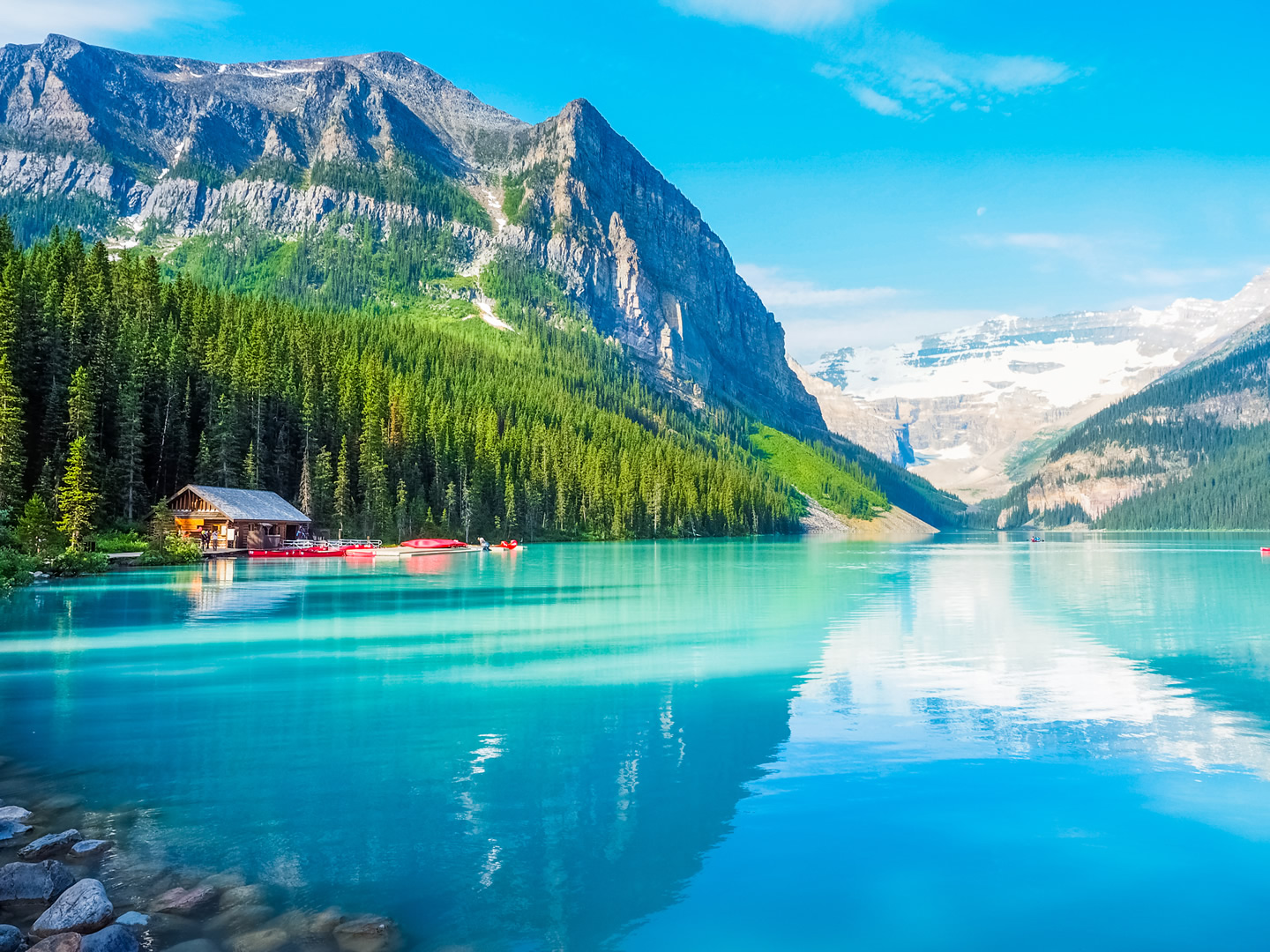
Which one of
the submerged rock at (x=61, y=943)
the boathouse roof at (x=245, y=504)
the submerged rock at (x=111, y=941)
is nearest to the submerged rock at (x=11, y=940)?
the submerged rock at (x=61, y=943)

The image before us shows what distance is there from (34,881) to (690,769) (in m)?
11.6

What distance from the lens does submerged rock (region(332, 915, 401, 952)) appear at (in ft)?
34.9

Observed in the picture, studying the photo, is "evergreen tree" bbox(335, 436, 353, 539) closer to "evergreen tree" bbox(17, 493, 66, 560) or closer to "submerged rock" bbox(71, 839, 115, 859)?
"evergreen tree" bbox(17, 493, 66, 560)

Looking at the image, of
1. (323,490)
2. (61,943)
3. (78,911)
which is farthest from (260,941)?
(323,490)

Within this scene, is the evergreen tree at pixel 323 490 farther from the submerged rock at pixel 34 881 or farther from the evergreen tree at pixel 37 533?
the submerged rock at pixel 34 881

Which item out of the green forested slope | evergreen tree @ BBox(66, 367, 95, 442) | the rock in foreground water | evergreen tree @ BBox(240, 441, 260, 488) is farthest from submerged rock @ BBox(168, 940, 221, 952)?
evergreen tree @ BBox(240, 441, 260, 488)

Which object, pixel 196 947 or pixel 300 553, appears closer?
pixel 196 947

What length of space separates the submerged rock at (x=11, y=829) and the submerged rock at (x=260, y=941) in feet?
19.1

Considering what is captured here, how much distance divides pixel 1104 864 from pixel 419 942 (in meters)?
10.5

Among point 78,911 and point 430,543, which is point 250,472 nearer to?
point 430,543

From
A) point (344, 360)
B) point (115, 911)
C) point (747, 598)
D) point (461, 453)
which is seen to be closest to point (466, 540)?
point (461, 453)

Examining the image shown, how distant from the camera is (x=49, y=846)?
13406 mm

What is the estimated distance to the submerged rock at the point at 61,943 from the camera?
9.76 metres

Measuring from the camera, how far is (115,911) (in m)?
11.3
